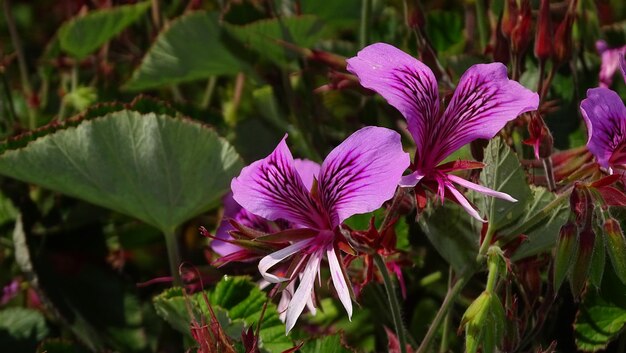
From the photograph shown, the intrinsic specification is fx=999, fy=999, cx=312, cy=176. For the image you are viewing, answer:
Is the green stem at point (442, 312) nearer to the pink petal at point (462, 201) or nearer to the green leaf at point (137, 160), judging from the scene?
the pink petal at point (462, 201)

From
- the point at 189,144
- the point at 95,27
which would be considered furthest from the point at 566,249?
the point at 95,27

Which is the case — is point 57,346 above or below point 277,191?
below

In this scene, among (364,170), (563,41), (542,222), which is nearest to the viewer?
(364,170)

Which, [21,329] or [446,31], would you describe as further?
[446,31]

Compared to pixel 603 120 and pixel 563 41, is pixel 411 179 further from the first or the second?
pixel 563 41

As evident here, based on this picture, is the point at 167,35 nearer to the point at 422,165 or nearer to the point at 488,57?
the point at 488,57

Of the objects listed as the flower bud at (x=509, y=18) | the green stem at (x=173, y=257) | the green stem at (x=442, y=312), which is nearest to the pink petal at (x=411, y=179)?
the green stem at (x=442, y=312)
